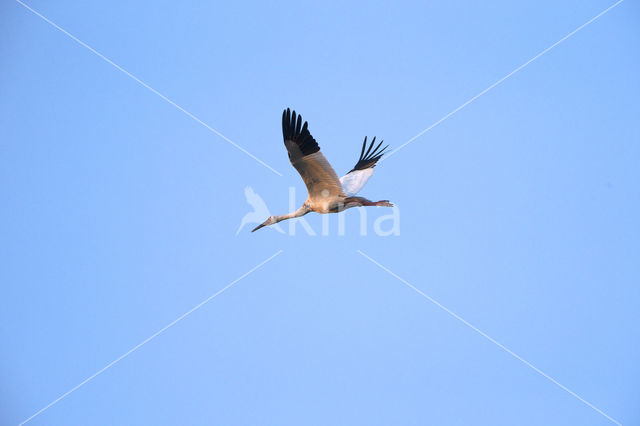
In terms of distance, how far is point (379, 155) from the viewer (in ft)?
71.7

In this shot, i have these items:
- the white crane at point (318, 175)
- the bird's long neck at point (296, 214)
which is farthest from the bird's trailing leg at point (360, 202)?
the bird's long neck at point (296, 214)

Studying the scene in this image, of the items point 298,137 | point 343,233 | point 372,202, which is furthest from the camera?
point 343,233

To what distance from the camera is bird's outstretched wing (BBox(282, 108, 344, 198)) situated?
17.2 m

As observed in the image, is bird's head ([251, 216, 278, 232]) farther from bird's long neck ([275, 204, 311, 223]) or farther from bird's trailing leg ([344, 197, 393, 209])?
bird's trailing leg ([344, 197, 393, 209])

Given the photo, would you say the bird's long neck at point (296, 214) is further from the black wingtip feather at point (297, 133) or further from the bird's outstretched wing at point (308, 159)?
the black wingtip feather at point (297, 133)

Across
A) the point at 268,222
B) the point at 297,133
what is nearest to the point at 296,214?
the point at 268,222

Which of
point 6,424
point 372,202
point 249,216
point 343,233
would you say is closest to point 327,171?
point 372,202

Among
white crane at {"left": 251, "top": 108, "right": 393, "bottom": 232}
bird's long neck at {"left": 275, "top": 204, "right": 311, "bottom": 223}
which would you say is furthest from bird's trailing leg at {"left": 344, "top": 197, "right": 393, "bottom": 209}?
bird's long neck at {"left": 275, "top": 204, "right": 311, "bottom": 223}

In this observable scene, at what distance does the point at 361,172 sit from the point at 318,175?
123 inches

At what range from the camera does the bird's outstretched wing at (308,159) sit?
17.2 m

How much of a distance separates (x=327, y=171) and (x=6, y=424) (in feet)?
195

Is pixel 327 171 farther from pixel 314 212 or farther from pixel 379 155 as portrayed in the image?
pixel 379 155

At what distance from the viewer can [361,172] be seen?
70.1ft

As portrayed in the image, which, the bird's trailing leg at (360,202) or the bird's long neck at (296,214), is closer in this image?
the bird's trailing leg at (360,202)
